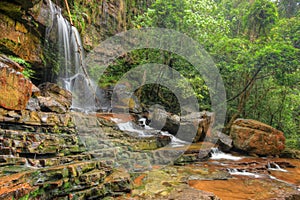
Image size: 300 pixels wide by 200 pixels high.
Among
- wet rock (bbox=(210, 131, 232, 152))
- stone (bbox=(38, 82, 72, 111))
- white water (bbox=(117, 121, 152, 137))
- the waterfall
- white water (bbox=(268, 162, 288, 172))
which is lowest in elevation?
white water (bbox=(268, 162, 288, 172))

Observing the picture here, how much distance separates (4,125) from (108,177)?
7.84 feet

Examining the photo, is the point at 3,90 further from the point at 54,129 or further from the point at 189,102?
the point at 189,102

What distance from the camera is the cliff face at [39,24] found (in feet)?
21.8

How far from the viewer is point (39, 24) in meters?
8.23

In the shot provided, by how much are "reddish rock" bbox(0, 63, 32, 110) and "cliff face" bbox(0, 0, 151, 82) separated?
2925mm

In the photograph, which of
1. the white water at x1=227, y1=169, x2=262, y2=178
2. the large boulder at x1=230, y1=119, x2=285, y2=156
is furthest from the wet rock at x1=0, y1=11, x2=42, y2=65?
the large boulder at x1=230, y1=119, x2=285, y2=156

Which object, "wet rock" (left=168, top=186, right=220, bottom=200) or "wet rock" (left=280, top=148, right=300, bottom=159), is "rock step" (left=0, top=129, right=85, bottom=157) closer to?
"wet rock" (left=168, top=186, right=220, bottom=200)

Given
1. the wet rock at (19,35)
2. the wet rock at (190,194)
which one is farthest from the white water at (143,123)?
the wet rock at (190,194)

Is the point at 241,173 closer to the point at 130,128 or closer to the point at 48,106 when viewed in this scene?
the point at 130,128

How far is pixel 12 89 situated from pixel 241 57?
1092 cm

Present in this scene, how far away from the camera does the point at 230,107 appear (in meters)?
14.8

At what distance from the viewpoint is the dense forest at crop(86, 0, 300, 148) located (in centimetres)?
1027

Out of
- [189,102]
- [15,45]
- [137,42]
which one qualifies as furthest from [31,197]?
[137,42]

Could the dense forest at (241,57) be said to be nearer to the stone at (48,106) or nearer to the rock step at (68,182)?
the stone at (48,106)
